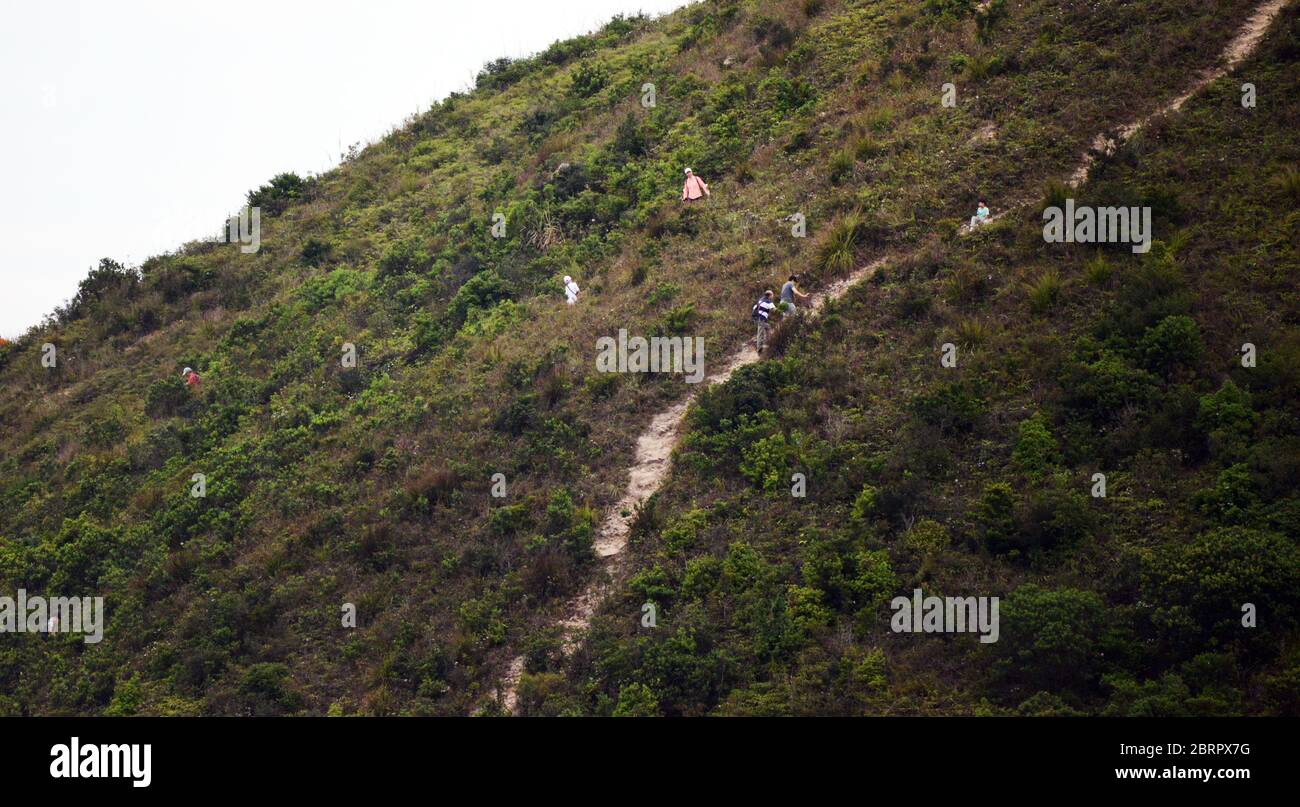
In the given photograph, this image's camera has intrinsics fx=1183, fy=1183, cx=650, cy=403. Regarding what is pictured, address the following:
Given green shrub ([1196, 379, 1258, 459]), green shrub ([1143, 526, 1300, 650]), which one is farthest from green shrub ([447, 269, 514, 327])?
green shrub ([1143, 526, 1300, 650])

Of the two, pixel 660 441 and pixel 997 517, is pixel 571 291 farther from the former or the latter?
pixel 997 517

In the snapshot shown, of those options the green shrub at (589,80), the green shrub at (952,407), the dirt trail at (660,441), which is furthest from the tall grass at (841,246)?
the green shrub at (589,80)

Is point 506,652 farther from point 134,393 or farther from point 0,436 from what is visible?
point 0,436

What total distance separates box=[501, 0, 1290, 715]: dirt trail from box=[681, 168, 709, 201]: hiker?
6.27 m

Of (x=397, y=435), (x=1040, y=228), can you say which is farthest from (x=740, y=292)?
(x=397, y=435)

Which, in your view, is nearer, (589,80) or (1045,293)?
(1045,293)

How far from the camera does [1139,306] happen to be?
19.2m

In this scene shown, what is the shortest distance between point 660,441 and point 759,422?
218cm

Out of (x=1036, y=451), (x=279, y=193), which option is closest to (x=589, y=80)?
(x=279, y=193)

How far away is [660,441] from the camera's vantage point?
21.8 meters

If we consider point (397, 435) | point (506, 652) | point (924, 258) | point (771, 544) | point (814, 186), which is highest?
point (814, 186)

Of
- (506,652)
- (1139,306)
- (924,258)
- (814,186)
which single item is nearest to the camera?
(506,652)

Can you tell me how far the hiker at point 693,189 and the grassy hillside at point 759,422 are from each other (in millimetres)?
737

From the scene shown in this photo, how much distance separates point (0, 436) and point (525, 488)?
60.7 ft
